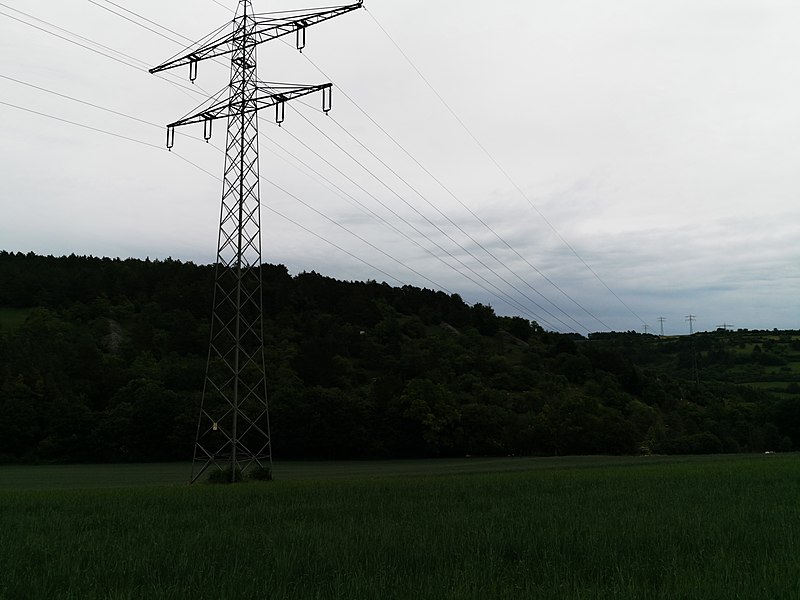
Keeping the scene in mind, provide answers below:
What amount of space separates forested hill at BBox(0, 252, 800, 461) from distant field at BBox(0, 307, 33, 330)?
1109mm

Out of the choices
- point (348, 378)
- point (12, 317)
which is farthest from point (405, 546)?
point (12, 317)

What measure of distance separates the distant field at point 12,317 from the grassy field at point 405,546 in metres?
113

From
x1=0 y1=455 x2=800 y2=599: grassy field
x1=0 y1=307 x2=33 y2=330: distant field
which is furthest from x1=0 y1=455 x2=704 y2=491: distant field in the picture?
x1=0 y1=307 x2=33 y2=330: distant field

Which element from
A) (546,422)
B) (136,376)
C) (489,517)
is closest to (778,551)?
(489,517)

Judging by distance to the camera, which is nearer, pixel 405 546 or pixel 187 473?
pixel 405 546

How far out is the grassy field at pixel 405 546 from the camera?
9461 millimetres

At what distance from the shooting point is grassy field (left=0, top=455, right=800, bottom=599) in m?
9.46

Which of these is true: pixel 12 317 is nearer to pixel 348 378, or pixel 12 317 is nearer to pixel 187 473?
pixel 348 378

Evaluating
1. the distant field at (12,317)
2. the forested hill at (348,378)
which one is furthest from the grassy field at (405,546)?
the distant field at (12,317)

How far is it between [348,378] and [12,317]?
2615 inches

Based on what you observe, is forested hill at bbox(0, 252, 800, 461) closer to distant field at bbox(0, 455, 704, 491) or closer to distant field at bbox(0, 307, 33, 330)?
distant field at bbox(0, 307, 33, 330)

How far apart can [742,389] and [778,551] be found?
473 feet

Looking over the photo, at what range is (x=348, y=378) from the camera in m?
121

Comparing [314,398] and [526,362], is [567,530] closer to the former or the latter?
[314,398]
